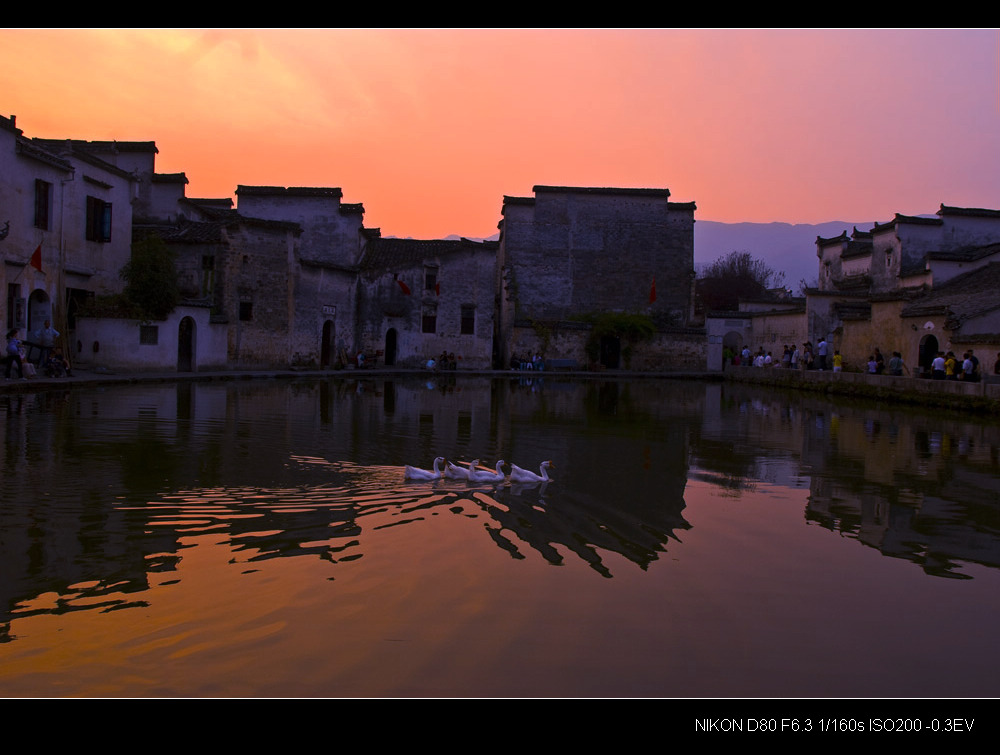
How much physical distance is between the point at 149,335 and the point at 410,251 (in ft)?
54.9

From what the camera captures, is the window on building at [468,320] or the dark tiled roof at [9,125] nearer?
the dark tiled roof at [9,125]

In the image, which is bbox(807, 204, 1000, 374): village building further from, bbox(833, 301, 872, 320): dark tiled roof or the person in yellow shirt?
the person in yellow shirt

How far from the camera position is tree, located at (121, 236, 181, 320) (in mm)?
27688

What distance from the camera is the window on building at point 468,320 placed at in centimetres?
4228

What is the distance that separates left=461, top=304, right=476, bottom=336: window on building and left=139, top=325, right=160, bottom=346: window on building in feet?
55.3

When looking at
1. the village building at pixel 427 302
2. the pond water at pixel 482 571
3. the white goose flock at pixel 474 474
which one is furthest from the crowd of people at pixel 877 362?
Result: the white goose flock at pixel 474 474

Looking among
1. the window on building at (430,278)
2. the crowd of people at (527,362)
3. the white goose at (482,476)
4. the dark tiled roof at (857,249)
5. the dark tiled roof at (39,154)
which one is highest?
the dark tiled roof at (857,249)

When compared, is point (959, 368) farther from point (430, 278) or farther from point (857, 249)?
point (430, 278)

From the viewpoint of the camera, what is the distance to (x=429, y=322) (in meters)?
41.8

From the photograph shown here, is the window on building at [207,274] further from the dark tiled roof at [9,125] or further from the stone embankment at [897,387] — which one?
the stone embankment at [897,387]

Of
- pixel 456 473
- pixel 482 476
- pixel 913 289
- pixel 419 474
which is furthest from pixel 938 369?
pixel 419 474

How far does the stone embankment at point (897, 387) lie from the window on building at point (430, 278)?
49.5 feet
